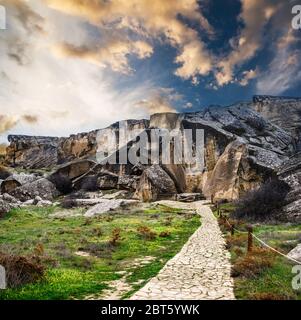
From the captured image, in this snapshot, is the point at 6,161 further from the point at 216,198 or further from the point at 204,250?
the point at 204,250

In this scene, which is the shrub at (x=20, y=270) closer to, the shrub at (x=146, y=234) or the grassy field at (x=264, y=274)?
the grassy field at (x=264, y=274)

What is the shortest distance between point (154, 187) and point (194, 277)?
4951 centimetres

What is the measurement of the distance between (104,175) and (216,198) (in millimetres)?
30805

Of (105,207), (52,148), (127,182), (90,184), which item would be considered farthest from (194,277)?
(52,148)

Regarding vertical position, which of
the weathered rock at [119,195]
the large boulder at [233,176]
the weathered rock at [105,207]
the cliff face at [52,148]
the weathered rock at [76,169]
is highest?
the cliff face at [52,148]

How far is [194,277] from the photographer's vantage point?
12102 mm

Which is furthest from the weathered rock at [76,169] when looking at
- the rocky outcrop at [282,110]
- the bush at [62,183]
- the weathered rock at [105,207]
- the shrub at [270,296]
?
the shrub at [270,296]

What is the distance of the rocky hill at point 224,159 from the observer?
54.6m

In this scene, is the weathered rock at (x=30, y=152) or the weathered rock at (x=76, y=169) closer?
the weathered rock at (x=76, y=169)

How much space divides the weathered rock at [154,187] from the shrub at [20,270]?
4912 cm

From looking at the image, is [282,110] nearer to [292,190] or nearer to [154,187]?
[154,187]
